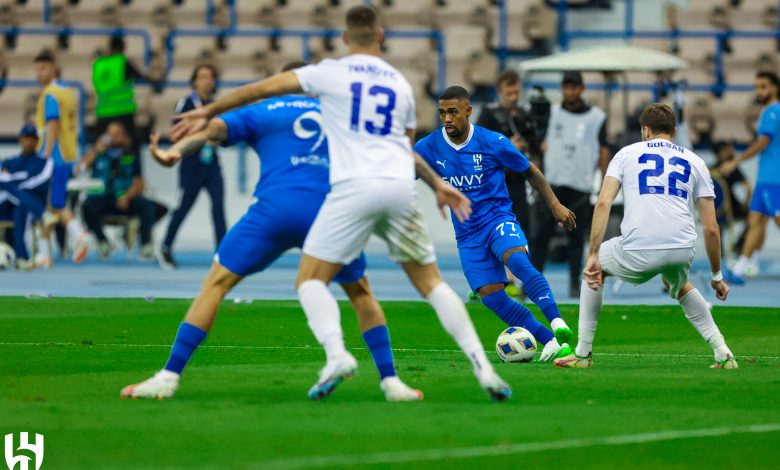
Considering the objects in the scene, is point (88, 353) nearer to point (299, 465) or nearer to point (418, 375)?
point (418, 375)

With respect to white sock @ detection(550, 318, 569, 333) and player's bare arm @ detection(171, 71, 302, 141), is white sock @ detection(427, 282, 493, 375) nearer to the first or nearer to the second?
player's bare arm @ detection(171, 71, 302, 141)

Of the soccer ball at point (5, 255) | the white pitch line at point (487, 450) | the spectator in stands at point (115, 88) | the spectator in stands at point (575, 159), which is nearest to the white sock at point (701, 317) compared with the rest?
the white pitch line at point (487, 450)

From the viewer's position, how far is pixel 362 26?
28.0 ft

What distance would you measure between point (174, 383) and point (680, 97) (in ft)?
42.5

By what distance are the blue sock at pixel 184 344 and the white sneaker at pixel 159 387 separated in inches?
1.8

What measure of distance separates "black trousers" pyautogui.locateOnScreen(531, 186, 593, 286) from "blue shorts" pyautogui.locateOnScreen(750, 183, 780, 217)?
11.6 feet

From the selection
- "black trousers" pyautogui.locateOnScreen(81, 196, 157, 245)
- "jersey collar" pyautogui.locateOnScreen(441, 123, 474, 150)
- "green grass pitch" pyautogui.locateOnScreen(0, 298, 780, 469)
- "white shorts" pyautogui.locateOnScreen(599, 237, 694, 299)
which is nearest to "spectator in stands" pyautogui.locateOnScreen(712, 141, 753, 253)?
"black trousers" pyautogui.locateOnScreen(81, 196, 157, 245)

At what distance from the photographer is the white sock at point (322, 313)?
849cm

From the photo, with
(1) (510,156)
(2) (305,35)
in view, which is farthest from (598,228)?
(2) (305,35)

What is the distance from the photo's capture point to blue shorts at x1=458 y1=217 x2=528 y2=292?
11.9 meters

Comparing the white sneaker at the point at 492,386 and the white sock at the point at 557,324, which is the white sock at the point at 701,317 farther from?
the white sneaker at the point at 492,386

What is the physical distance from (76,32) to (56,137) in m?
7.33

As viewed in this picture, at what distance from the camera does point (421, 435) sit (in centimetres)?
757

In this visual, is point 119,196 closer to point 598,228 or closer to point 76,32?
point 76,32
